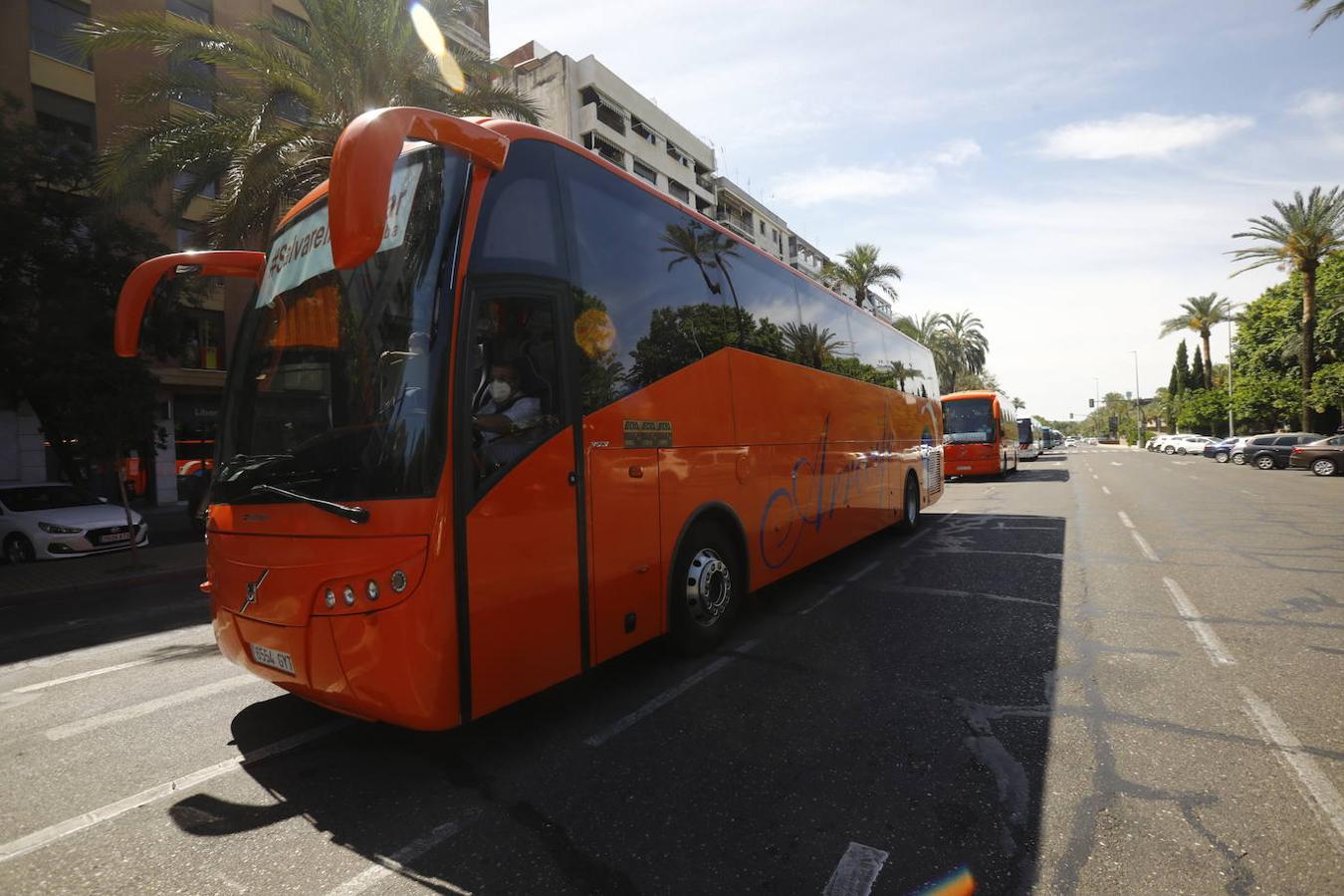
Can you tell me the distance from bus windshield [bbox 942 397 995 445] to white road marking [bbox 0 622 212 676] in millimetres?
21615

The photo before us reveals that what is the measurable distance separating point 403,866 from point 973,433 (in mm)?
23690

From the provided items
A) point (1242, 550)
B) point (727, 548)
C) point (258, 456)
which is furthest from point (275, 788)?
point (1242, 550)

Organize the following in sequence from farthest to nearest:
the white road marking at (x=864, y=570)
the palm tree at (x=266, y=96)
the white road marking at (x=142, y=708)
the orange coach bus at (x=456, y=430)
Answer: the palm tree at (x=266, y=96) < the white road marking at (x=864, y=570) < the white road marking at (x=142, y=708) < the orange coach bus at (x=456, y=430)

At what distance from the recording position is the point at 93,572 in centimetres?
1011

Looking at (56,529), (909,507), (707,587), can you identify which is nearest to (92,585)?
(56,529)

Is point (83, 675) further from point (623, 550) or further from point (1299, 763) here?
point (1299, 763)

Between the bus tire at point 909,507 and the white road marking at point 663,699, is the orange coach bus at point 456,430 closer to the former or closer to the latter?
the white road marking at point 663,699

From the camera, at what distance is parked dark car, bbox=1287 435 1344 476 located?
2361cm

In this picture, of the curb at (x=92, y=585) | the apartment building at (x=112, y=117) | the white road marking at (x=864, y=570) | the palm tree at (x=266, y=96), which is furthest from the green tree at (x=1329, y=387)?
the curb at (x=92, y=585)

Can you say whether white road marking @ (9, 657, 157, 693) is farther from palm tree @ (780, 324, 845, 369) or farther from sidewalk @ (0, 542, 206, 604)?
palm tree @ (780, 324, 845, 369)

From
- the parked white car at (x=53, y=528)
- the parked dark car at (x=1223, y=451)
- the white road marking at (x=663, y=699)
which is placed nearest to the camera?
the white road marking at (x=663, y=699)

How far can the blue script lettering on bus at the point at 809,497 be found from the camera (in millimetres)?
6188

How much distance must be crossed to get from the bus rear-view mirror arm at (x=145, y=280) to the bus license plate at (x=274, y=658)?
1968mm

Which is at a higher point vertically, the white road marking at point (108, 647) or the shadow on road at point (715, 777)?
the shadow on road at point (715, 777)
